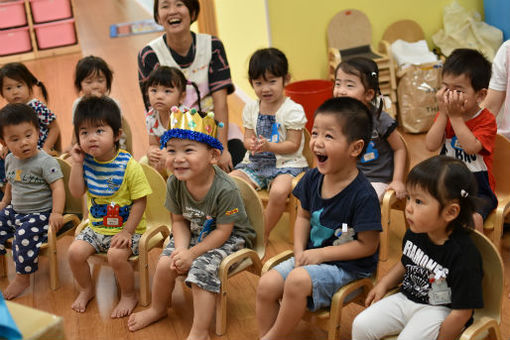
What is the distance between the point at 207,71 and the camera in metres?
3.28

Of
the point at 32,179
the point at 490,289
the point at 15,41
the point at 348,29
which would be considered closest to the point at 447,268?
the point at 490,289

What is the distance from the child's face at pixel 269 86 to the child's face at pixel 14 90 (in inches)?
52.5

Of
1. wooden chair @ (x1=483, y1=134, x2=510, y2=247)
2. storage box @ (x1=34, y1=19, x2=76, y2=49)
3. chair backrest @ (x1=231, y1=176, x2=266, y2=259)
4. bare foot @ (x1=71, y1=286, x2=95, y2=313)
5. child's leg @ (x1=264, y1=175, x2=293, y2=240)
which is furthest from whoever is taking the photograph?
storage box @ (x1=34, y1=19, x2=76, y2=49)

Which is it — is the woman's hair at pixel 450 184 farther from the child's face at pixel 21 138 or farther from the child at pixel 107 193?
the child's face at pixel 21 138

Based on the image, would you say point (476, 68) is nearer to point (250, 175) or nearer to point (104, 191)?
point (250, 175)

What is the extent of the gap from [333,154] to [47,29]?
6.80 meters

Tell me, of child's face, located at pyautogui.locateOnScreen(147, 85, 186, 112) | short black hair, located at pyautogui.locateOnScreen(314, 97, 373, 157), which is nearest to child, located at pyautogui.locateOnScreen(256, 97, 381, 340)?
short black hair, located at pyautogui.locateOnScreen(314, 97, 373, 157)

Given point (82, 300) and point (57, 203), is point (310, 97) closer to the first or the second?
point (57, 203)

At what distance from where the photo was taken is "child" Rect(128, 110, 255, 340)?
228 centimetres

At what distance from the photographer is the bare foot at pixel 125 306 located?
2566mm

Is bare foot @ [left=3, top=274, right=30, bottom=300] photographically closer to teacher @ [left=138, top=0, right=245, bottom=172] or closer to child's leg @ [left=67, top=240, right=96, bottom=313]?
child's leg @ [left=67, top=240, right=96, bottom=313]

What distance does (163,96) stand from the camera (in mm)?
2959

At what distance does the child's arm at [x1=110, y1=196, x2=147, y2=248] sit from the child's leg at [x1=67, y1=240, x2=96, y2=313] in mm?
131

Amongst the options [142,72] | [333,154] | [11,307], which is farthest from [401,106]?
[11,307]
